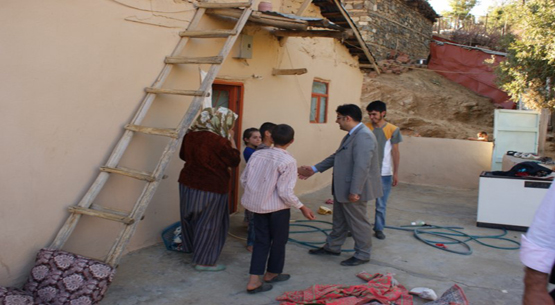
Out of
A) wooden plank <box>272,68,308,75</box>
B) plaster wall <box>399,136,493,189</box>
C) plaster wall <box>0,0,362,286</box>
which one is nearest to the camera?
plaster wall <box>0,0,362,286</box>

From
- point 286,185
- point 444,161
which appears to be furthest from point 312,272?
point 444,161

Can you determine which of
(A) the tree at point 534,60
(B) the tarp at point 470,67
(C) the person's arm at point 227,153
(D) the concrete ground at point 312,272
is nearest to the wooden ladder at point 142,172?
(C) the person's arm at point 227,153

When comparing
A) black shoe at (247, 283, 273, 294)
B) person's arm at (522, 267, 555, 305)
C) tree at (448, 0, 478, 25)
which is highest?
tree at (448, 0, 478, 25)

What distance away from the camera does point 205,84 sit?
14.9 ft

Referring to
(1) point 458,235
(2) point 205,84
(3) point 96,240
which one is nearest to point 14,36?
(2) point 205,84

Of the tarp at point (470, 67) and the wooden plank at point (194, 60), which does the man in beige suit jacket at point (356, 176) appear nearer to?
the wooden plank at point (194, 60)

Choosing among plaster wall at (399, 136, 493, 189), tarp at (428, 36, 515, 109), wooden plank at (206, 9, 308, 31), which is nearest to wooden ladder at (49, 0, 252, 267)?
wooden plank at (206, 9, 308, 31)

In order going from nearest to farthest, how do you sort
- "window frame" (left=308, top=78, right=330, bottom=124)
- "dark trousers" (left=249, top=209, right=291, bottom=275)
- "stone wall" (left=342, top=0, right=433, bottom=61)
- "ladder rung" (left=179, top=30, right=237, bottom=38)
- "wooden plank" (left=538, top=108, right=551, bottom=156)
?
"dark trousers" (left=249, top=209, right=291, bottom=275) < "ladder rung" (left=179, top=30, right=237, bottom=38) < "window frame" (left=308, top=78, right=330, bottom=124) < "wooden plank" (left=538, top=108, right=551, bottom=156) < "stone wall" (left=342, top=0, right=433, bottom=61)

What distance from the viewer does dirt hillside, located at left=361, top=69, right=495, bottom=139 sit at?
1318 cm

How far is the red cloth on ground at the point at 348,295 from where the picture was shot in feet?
12.5

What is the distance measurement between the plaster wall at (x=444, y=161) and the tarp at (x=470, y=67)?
455 cm

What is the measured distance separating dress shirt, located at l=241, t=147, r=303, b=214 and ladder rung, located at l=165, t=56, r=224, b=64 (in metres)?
1.23

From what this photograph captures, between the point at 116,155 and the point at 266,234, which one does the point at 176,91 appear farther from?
the point at 266,234

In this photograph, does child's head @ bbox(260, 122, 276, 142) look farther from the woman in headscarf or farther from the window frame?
the window frame
